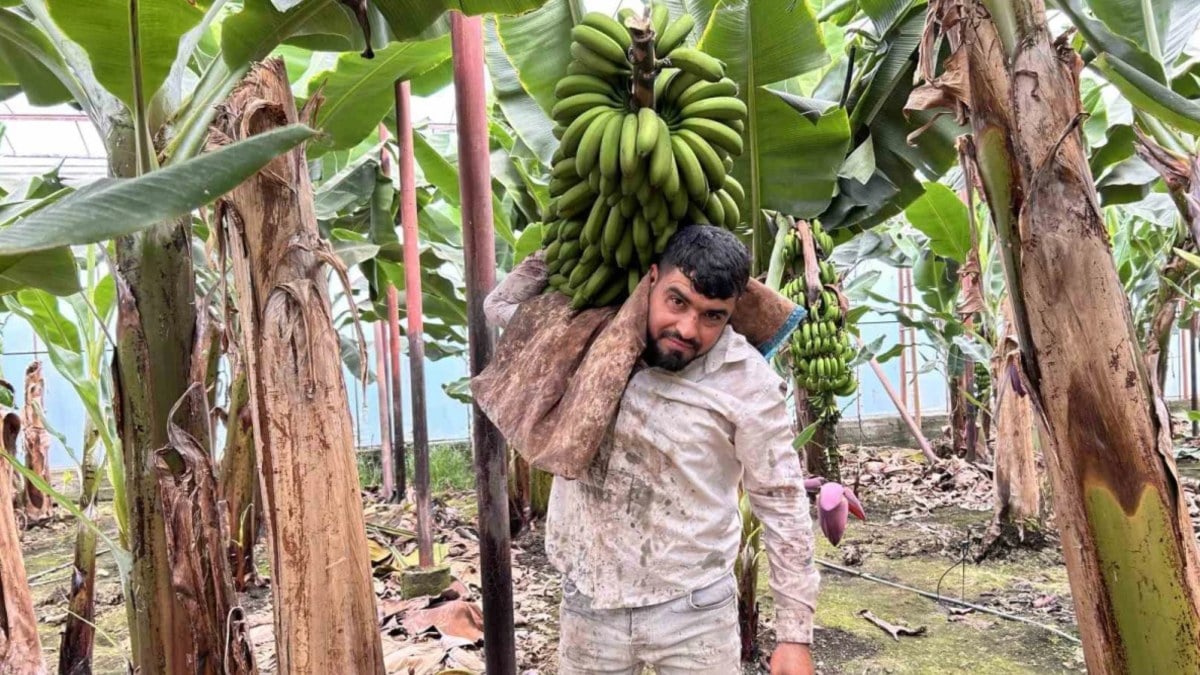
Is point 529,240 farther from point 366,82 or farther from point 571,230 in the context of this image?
point 571,230

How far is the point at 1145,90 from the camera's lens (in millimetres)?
1402

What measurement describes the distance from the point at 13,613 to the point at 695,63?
2146 millimetres

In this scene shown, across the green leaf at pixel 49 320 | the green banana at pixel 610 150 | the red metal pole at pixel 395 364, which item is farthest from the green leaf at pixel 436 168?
the green banana at pixel 610 150

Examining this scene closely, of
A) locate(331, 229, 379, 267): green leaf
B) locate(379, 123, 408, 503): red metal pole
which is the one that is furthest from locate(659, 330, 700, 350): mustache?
locate(379, 123, 408, 503): red metal pole

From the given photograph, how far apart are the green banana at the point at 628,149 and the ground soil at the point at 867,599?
5.96ft

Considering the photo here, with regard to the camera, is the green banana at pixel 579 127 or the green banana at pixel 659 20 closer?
the green banana at pixel 579 127

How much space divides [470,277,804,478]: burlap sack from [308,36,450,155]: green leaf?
1.05 meters

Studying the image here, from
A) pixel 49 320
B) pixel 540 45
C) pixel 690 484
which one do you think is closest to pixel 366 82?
pixel 540 45

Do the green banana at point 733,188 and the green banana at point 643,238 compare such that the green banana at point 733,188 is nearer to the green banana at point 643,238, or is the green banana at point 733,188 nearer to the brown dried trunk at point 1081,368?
the green banana at point 643,238

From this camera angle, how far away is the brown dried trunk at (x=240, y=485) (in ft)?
10.4

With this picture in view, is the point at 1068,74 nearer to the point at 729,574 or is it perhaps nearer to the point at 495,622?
the point at 729,574

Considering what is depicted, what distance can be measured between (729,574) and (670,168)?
0.81 m

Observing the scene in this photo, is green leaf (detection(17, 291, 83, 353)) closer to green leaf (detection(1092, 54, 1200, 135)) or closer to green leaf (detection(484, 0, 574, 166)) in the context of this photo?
green leaf (detection(484, 0, 574, 166))

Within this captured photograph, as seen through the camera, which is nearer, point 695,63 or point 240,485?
point 695,63
